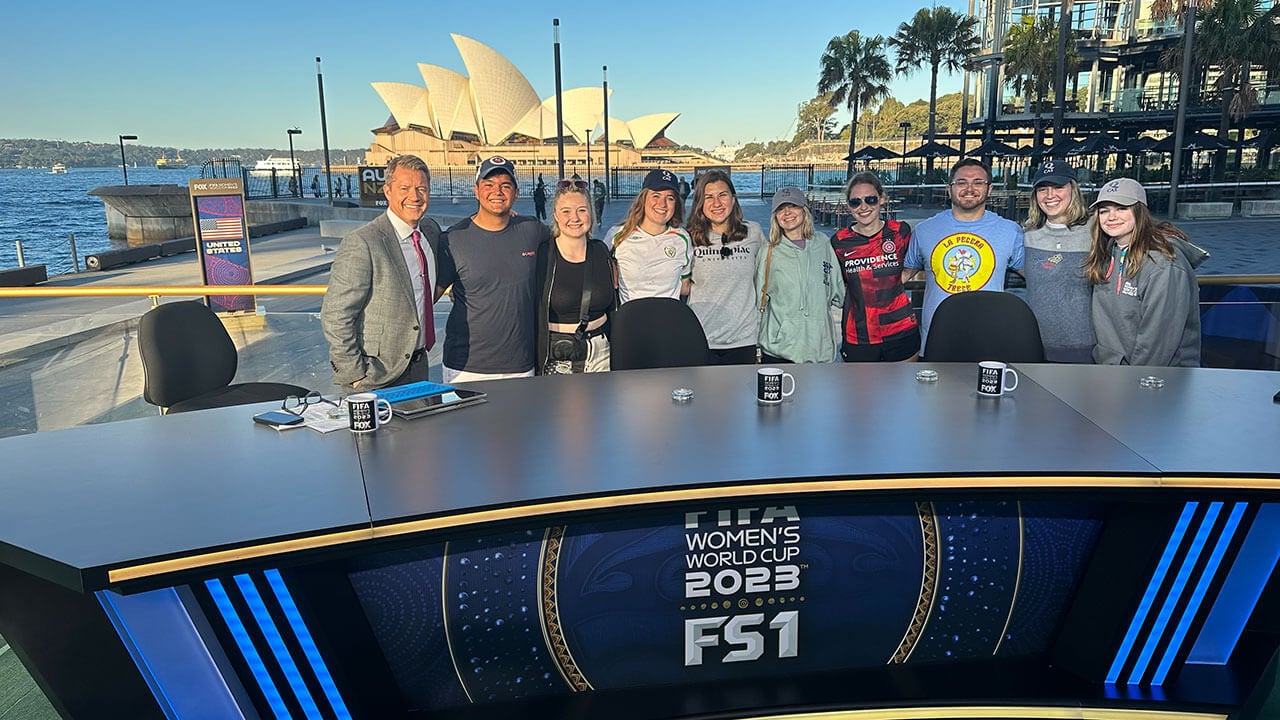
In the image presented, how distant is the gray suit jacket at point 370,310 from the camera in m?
3.04

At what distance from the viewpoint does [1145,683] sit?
2324mm

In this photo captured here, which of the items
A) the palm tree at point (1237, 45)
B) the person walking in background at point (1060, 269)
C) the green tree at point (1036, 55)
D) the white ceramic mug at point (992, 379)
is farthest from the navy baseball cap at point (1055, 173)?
the green tree at point (1036, 55)

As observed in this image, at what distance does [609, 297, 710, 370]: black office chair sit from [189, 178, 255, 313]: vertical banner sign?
22.7 feet

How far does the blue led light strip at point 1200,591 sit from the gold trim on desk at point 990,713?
5.0 inches

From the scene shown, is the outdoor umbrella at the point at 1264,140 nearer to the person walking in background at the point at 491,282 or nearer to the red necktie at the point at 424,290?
the person walking in background at the point at 491,282

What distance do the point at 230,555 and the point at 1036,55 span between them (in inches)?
1457

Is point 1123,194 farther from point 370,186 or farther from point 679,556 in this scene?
point 370,186

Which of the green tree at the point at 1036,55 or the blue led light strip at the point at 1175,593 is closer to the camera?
the blue led light strip at the point at 1175,593

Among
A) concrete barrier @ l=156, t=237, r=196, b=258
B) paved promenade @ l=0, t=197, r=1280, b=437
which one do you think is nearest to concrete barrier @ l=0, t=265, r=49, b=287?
concrete barrier @ l=156, t=237, r=196, b=258

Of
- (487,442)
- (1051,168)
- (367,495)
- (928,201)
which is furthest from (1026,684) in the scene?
(928,201)

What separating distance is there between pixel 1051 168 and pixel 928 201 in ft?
71.9

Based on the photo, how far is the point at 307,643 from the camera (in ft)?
6.09

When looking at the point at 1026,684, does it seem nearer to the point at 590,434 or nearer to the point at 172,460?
the point at 590,434

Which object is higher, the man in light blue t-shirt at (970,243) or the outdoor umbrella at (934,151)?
the outdoor umbrella at (934,151)
